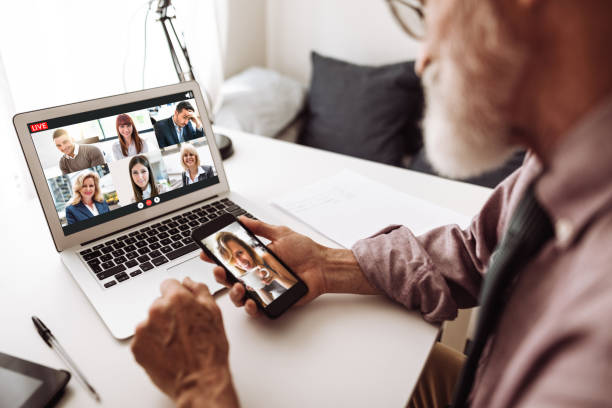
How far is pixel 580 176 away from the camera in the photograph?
0.37 m

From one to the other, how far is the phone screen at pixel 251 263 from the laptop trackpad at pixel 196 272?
0.21ft

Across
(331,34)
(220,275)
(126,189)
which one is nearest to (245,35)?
(331,34)

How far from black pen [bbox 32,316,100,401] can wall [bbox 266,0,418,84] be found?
1.82m

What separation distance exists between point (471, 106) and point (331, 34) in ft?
5.93

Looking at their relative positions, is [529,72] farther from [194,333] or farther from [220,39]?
[220,39]

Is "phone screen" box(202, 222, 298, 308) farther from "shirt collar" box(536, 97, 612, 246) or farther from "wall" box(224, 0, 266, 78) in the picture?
"wall" box(224, 0, 266, 78)

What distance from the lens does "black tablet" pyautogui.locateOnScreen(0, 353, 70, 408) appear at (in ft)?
1.55

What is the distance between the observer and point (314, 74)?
76.2 inches

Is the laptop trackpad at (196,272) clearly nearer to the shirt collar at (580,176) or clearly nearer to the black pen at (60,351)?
the black pen at (60,351)

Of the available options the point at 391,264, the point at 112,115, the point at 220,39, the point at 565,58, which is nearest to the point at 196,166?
the point at 112,115

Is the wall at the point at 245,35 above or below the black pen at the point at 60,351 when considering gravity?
above

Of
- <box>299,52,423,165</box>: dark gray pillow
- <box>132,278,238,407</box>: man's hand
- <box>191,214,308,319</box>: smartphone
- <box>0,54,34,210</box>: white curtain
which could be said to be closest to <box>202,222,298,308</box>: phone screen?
<box>191,214,308,319</box>: smartphone

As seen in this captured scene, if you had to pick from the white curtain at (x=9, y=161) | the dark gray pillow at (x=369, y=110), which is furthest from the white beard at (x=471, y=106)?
the dark gray pillow at (x=369, y=110)

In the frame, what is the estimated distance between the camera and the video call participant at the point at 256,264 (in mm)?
618
